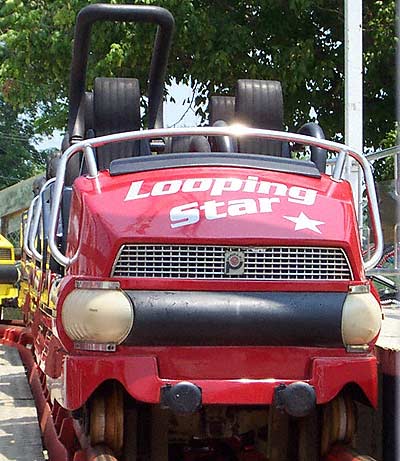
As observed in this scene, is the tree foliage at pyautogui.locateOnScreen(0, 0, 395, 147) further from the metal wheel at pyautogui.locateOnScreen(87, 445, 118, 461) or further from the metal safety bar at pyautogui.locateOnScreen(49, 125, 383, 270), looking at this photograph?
the metal wheel at pyautogui.locateOnScreen(87, 445, 118, 461)

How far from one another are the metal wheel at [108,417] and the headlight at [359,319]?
0.89 metres

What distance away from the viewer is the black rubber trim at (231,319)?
3.36 metres

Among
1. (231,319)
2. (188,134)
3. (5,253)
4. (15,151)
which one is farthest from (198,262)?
(15,151)

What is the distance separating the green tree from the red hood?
107 feet

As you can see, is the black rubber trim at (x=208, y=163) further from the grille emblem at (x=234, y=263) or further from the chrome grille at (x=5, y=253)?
the chrome grille at (x=5, y=253)

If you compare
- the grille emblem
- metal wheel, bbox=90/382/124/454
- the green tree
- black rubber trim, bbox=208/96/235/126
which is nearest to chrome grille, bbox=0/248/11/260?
black rubber trim, bbox=208/96/235/126

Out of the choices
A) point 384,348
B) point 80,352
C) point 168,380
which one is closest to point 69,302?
point 80,352

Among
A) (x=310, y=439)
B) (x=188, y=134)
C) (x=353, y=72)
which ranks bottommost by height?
(x=310, y=439)

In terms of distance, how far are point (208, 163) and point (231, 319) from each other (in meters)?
0.67

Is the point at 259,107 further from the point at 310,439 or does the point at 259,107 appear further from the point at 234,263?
the point at 310,439

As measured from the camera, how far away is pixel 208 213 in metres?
3.45

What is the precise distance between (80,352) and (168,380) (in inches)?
13.3

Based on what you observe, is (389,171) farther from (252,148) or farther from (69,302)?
(69,302)

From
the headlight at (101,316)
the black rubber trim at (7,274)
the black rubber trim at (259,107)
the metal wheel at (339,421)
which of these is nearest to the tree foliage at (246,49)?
the black rubber trim at (7,274)
